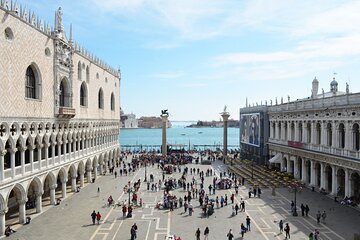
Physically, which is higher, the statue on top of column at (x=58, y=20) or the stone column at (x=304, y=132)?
the statue on top of column at (x=58, y=20)

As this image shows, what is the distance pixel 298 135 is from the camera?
39.7m

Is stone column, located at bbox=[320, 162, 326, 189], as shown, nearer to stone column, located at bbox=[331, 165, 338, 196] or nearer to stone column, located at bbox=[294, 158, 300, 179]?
stone column, located at bbox=[331, 165, 338, 196]

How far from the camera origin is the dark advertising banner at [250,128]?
173ft

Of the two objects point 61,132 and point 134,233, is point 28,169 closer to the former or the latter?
point 61,132

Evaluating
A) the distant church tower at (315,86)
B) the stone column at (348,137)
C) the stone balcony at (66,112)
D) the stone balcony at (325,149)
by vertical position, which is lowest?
the stone balcony at (325,149)

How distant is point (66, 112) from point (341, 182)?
2536cm

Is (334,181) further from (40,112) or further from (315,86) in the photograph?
(40,112)

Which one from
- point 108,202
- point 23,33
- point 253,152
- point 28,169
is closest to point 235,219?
point 108,202

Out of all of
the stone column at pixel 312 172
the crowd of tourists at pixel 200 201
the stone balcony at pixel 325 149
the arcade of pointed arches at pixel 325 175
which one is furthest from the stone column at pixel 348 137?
the stone column at pixel 312 172

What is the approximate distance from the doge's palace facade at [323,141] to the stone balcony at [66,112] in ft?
75.8

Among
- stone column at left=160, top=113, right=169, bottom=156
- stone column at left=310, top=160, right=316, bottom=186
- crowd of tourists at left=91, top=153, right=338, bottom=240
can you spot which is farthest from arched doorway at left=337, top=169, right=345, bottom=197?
stone column at left=160, top=113, right=169, bottom=156

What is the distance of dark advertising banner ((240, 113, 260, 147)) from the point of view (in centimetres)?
5272

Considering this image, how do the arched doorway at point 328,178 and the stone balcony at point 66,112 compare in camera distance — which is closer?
the stone balcony at point 66,112

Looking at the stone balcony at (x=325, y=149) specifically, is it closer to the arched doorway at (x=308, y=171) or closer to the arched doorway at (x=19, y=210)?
the arched doorway at (x=308, y=171)
